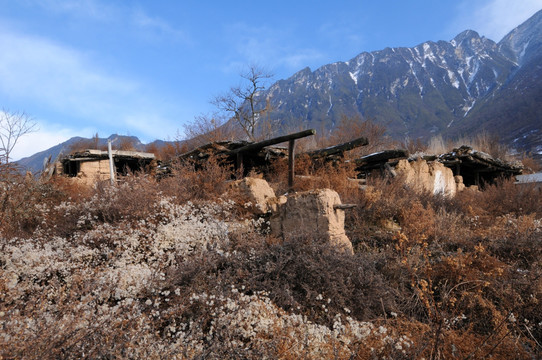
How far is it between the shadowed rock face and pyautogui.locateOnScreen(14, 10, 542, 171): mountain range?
199 feet

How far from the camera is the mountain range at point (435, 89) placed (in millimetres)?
72688

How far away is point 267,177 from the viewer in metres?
10.4

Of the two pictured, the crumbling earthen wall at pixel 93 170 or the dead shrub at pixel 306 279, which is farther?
the crumbling earthen wall at pixel 93 170

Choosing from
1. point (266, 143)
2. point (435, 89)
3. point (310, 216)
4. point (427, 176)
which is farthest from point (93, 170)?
point (435, 89)

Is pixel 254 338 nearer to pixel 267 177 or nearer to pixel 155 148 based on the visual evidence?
pixel 267 177

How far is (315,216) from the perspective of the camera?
5.50 metres

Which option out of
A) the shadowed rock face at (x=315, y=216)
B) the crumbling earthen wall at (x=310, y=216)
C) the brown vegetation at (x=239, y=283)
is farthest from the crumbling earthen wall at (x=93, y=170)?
the shadowed rock face at (x=315, y=216)

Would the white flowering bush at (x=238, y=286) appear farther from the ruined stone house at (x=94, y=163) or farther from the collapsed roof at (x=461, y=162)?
the ruined stone house at (x=94, y=163)

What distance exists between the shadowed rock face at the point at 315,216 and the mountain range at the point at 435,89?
6068 centimetres

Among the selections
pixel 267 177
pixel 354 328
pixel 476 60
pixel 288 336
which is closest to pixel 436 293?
pixel 354 328

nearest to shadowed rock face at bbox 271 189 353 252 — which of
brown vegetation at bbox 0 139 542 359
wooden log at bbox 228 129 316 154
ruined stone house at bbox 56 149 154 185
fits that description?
brown vegetation at bbox 0 139 542 359

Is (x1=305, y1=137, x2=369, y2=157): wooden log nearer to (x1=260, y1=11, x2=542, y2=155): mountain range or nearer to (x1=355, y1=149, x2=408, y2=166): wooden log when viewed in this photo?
(x1=355, y1=149, x2=408, y2=166): wooden log

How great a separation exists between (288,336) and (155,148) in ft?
66.3

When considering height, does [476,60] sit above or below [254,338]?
above
